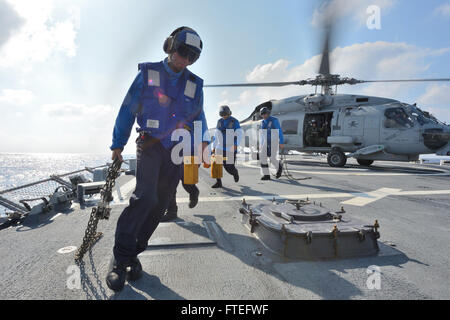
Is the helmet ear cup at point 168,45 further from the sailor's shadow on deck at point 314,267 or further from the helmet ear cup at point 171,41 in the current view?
the sailor's shadow on deck at point 314,267

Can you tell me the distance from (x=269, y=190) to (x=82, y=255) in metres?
3.89

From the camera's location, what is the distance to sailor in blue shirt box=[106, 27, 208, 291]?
69.6 inches

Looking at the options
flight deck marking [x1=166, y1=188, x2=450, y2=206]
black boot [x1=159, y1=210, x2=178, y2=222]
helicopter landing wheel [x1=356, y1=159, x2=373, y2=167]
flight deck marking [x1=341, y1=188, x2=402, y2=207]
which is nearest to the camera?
black boot [x1=159, y1=210, x2=178, y2=222]

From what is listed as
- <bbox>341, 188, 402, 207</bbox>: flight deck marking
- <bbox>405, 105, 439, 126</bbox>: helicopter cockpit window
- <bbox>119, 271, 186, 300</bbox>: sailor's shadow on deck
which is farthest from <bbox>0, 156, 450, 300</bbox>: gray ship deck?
<bbox>405, 105, 439, 126</bbox>: helicopter cockpit window

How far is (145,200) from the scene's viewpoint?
179cm

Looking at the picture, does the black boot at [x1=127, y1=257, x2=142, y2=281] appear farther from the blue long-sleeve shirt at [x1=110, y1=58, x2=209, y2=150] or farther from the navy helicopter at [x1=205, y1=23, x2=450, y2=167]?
the navy helicopter at [x1=205, y1=23, x2=450, y2=167]

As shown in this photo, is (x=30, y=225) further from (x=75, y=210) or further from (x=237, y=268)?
(x=237, y=268)

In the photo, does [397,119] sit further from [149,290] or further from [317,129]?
[149,290]

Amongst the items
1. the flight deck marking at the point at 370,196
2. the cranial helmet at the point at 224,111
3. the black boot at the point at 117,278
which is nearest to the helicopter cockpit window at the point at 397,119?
the flight deck marking at the point at 370,196

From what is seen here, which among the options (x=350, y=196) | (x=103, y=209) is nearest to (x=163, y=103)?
(x=103, y=209)

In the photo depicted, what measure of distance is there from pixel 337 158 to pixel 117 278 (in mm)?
12076

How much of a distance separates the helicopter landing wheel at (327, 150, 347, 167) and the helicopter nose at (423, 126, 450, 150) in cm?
321

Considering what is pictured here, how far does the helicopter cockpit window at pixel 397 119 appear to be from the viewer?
34.3ft

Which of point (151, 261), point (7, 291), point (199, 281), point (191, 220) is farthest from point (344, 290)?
point (7, 291)
